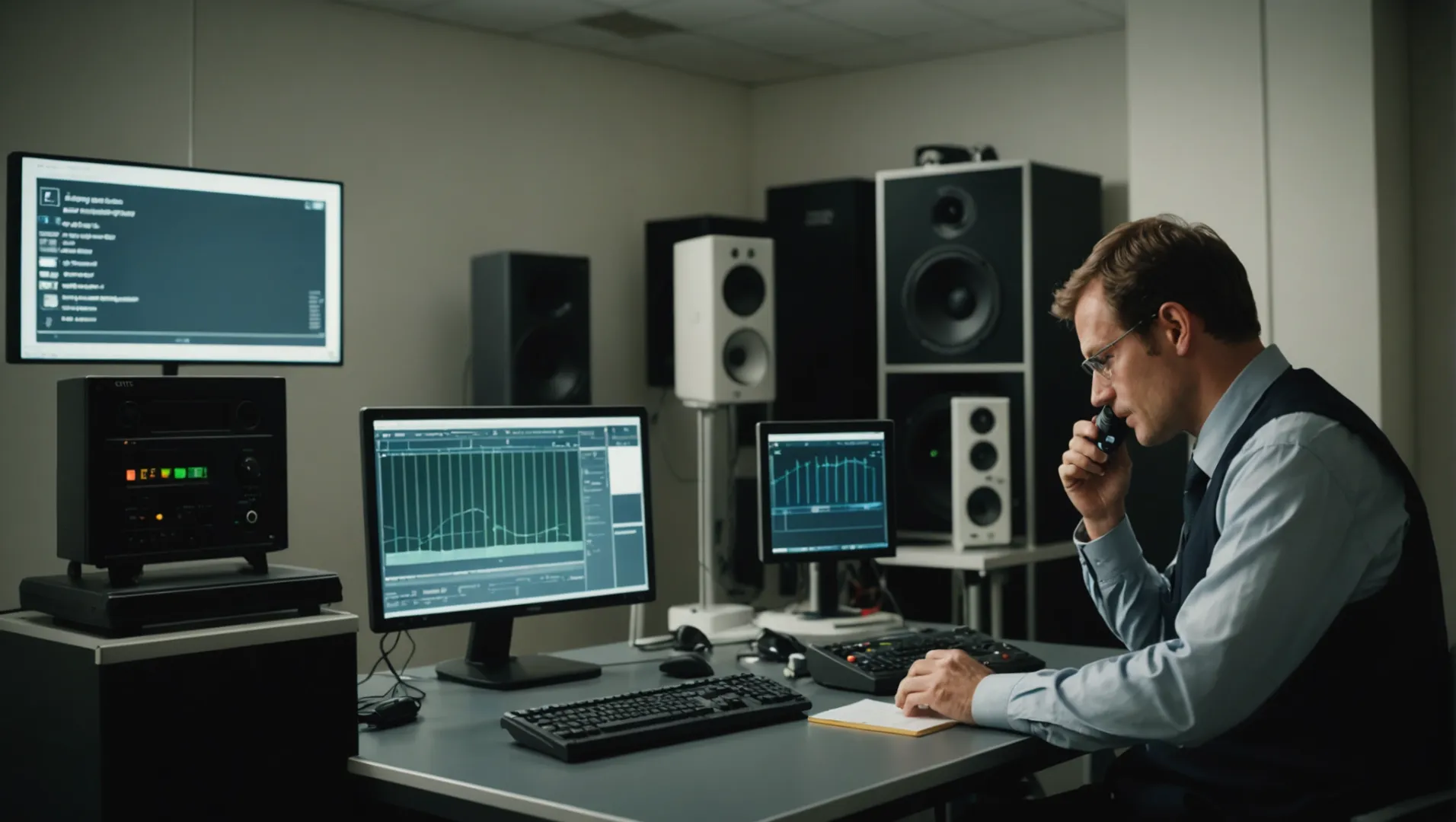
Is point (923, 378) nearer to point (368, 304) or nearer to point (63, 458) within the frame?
point (368, 304)

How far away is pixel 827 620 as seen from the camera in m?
2.96

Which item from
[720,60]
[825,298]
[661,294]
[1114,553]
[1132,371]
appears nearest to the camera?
[1132,371]

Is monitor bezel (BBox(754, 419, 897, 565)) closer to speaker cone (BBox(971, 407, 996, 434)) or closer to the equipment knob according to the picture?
speaker cone (BBox(971, 407, 996, 434))

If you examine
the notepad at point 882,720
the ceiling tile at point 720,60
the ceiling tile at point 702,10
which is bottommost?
the notepad at point 882,720

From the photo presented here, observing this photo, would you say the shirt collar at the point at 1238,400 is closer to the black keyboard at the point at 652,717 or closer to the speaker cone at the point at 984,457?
the black keyboard at the point at 652,717

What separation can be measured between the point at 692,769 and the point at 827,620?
1.26 m

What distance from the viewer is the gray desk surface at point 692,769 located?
1.58 metres

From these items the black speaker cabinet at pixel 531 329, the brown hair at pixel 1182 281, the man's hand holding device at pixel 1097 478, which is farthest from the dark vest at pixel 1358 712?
the black speaker cabinet at pixel 531 329

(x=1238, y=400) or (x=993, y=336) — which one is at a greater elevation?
(x=993, y=336)

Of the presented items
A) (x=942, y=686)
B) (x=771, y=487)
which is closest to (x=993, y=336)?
(x=771, y=487)

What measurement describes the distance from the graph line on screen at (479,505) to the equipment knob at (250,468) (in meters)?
0.32

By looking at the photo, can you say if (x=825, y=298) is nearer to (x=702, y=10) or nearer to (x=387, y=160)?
(x=702, y=10)

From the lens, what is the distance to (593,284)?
16.5ft

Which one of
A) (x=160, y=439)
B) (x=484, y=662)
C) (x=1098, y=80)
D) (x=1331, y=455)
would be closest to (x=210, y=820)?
(x=160, y=439)
